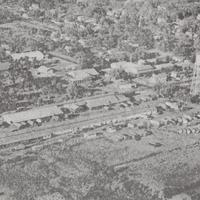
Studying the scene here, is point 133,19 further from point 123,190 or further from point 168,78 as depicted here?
point 123,190

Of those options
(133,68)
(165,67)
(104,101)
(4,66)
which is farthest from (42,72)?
(165,67)

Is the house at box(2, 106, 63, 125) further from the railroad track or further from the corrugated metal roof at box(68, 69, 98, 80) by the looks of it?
the corrugated metal roof at box(68, 69, 98, 80)

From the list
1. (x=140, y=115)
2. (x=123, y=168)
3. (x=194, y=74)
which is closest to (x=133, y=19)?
(x=194, y=74)

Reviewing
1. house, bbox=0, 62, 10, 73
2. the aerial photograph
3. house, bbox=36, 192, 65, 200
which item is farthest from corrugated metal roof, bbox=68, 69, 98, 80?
house, bbox=36, 192, 65, 200

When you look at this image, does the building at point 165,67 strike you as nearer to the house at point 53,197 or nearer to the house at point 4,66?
the house at point 4,66

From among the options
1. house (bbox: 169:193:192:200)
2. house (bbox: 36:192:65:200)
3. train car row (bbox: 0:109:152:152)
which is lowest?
house (bbox: 169:193:192:200)
